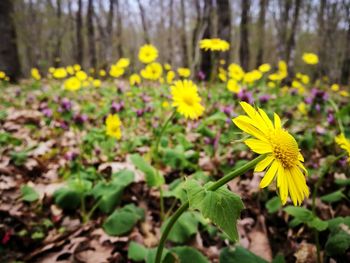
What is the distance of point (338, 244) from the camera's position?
60.8 inches

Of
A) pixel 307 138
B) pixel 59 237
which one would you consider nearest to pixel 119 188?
pixel 59 237

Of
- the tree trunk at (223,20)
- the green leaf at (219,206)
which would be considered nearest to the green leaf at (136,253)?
the green leaf at (219,206)

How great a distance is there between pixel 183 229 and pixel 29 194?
118cm

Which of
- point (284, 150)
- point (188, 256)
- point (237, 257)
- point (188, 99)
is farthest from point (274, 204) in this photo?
point (284, 150)

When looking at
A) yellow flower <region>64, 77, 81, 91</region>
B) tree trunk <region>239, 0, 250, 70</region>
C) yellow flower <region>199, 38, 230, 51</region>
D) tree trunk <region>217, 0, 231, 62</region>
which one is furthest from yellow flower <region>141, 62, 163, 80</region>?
tree trunk <region>239, 0, 250, 70</region>

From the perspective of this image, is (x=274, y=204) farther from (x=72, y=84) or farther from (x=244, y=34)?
(x=244, y=34)

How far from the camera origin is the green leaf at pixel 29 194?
2.16 m

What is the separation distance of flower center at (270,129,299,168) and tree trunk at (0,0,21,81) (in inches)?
334

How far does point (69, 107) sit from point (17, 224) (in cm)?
112

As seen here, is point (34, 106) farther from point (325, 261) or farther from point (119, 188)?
point (325, 261)

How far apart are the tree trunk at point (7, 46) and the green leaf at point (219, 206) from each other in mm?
8374

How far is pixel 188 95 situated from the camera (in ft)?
6.98

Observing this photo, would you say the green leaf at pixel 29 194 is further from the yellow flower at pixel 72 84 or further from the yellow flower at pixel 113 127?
the yellow flower at pixel 72 84

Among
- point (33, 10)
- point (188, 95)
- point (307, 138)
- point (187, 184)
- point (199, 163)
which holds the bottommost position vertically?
point (199, 163)
